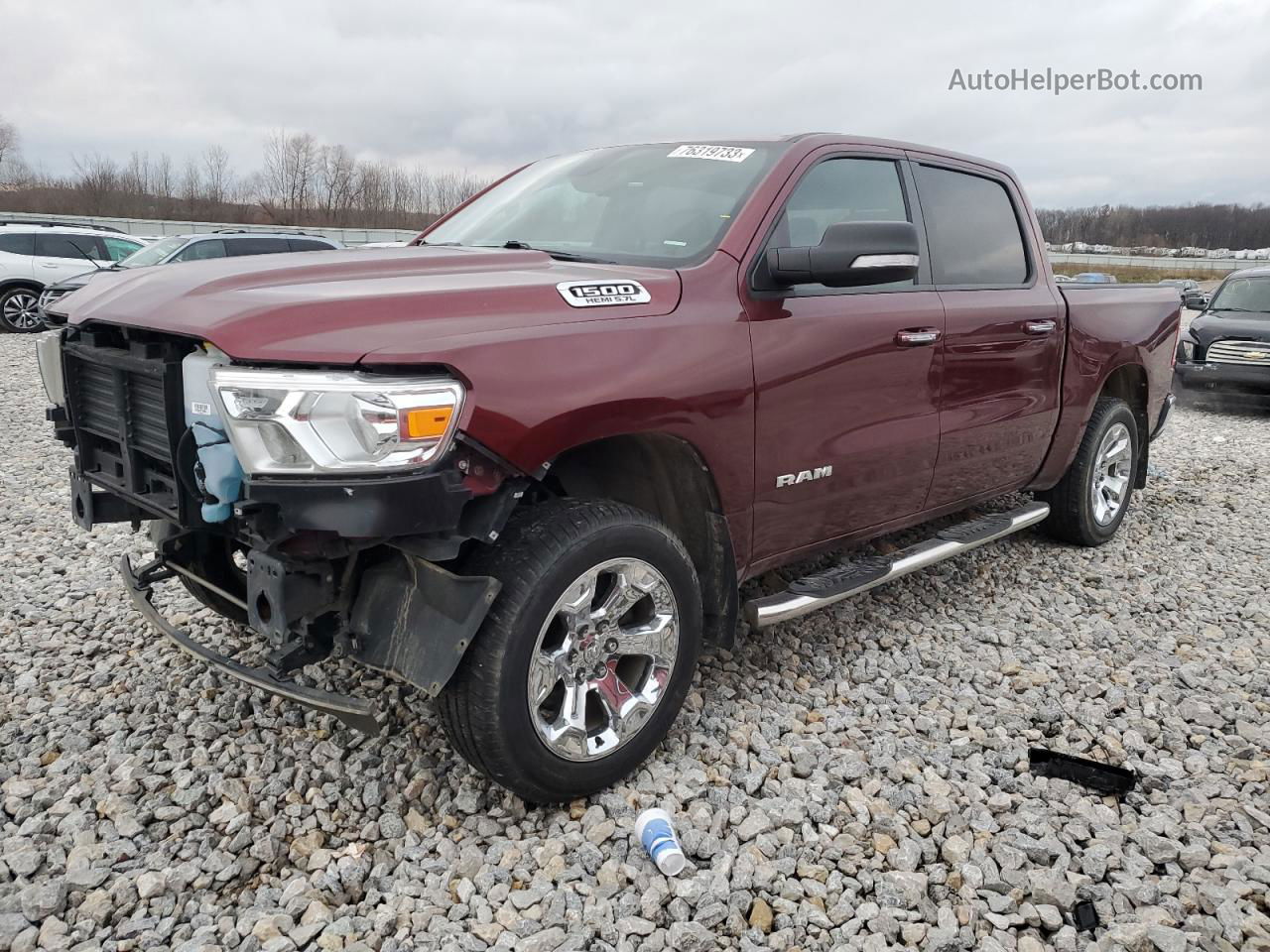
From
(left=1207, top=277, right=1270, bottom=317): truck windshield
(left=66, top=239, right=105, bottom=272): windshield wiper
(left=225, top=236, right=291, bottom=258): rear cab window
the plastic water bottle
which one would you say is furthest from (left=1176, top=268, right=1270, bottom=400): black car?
(left=66, top=239, right=105, bottom=272): windshield wiper

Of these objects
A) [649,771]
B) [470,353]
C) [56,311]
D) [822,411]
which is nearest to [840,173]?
[822,411]

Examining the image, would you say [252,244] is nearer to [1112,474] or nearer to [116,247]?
[116,247]

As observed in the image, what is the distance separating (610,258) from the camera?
3.05 metres

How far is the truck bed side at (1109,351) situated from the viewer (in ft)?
14.9

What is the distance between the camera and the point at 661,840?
8.16 feet

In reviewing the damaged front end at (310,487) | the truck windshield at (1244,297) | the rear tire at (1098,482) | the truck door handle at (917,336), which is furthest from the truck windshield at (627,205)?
the truck windshield at (1244,297)

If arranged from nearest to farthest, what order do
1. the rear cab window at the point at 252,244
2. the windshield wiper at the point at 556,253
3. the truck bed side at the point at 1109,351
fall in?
the windshield wiper at the point at 556,253 → the truck bed side at the point at 1109,351 → the rear cab window at the point at 252,244

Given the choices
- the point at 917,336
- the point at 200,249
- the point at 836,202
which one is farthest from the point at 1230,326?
the point at 200,249

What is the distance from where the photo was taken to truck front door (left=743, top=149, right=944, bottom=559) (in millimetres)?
2961

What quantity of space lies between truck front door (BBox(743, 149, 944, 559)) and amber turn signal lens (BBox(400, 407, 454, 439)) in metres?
1.08

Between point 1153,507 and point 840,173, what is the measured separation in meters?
4.04

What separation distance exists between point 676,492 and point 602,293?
69cm

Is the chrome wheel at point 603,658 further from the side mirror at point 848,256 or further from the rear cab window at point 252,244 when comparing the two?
the rear cab window at point 252,244

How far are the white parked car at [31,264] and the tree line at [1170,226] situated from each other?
81.9 m
